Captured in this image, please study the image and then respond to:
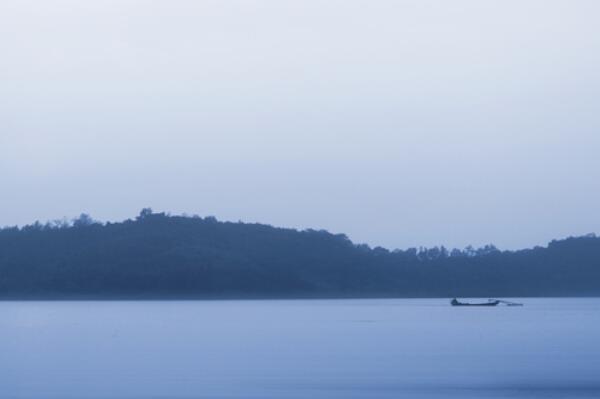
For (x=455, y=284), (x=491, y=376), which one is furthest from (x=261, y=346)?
(x=455, y=284)

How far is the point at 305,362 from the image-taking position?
39.6 meters

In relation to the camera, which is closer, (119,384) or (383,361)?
(119,384)

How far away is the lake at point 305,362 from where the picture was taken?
31031 millimetres

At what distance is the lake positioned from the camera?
102 ft

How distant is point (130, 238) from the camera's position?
111 metres

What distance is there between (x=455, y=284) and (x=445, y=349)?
81259 mm

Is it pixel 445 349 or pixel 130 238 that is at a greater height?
pixel 130 238

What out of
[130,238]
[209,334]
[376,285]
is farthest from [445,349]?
[376,285]

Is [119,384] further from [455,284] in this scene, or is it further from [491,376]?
[455,284]

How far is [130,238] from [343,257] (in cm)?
2128

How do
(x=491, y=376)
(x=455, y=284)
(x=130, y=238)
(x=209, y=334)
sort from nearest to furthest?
(x=491, y=376) < (x=209, y=334) < (x=130, y=238) < (x=455, y=284)

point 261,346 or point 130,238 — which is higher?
point 130,238

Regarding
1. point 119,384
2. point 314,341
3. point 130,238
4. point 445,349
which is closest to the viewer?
point 119,384

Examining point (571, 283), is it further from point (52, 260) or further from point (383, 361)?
point (383, 361)
